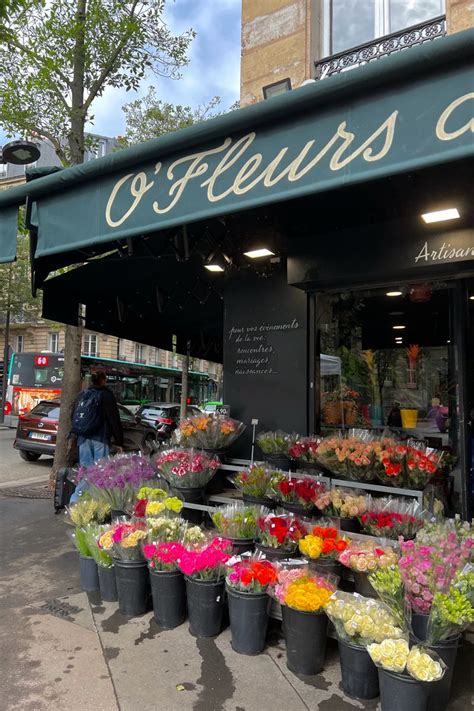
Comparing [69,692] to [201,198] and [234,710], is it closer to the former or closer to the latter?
[234,710]

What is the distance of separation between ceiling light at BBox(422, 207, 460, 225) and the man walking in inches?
179

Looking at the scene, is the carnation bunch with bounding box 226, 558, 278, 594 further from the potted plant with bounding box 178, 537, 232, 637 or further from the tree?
the tree

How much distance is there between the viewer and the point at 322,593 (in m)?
2.69

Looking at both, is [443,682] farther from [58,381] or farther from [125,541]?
[58,381]

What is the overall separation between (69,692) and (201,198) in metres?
2.82

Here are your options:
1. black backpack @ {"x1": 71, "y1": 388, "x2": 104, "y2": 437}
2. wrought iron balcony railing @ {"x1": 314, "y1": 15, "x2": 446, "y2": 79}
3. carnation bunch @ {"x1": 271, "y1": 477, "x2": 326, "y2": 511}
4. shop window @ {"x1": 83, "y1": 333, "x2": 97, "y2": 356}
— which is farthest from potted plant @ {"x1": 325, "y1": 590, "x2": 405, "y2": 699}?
shop window @ {"x1": 83, "y1": 333, "x2": 97, "y2": 356}

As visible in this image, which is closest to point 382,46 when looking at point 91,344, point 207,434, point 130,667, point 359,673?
point 207,434

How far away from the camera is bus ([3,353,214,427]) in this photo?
732 inches

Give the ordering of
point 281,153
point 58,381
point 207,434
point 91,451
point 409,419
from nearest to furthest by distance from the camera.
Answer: point 281,153 < point 207,434 < point 409,419 < point 91,451 < point 58,381

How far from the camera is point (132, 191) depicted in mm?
3115

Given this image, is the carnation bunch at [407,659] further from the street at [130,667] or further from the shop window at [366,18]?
the shop window at [366,18]

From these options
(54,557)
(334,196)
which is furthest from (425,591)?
(54,557)

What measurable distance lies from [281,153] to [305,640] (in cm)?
269

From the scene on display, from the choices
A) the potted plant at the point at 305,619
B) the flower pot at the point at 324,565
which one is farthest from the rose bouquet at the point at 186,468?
the potted plant at the point at 305,619
